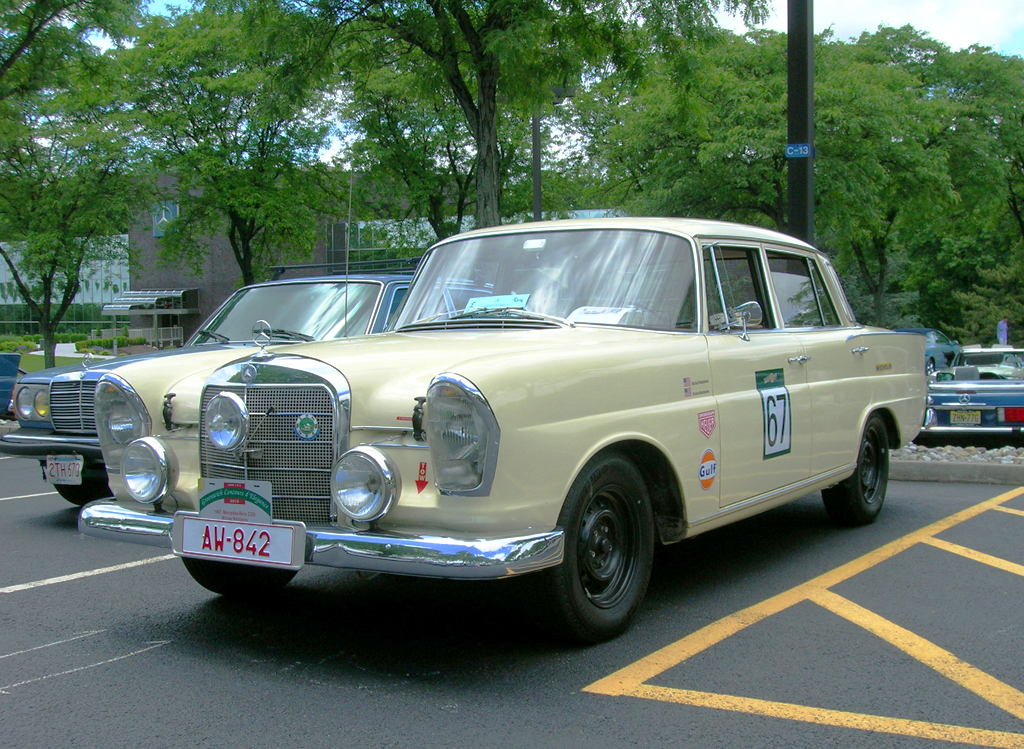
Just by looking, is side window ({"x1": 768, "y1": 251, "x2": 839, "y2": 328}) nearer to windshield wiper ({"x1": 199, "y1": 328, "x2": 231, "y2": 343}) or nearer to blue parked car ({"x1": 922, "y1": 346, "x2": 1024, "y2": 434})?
windshield wiper ({"x1": 199, "y1": 328, "x2": 231, "y2": 343})

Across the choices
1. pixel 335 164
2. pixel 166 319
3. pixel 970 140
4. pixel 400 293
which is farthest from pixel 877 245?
pixel 166 319

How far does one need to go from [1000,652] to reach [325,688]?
2.65 meters

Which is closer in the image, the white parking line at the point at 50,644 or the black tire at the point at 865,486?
the white parking line at the point at 50,644

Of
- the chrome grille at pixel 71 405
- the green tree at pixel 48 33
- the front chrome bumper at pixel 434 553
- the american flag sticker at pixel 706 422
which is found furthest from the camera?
the green tree at pixel 48 33

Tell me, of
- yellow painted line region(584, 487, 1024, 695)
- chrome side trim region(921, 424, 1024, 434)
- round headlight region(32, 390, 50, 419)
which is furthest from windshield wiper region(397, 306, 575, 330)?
chrome side trim region(921, 424, 1024, 434)

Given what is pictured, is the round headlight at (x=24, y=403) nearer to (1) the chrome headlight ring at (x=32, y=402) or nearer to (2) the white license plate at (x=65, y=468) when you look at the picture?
(1) the chrome headlight ring at (x=32, y=402)

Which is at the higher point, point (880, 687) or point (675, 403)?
point (675, 403)

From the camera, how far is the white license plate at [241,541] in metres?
3.49

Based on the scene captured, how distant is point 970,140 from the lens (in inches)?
1026

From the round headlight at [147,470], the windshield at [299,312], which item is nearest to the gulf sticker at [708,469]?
the round headlight at [147,470]

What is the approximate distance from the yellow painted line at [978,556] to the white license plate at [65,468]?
552cm

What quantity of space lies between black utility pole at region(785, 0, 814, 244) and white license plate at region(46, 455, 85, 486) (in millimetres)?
6695

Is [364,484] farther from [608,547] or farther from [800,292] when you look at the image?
[800,292]

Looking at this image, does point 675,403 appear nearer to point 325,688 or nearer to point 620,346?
point 620,346
